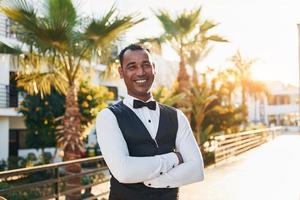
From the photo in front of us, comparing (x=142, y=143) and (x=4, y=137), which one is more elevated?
(x=142, y=143)

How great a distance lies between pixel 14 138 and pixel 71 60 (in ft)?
50.2

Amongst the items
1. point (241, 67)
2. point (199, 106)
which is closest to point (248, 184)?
point (199, 106)

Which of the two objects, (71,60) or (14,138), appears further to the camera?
(14,138)

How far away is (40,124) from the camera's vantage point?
18.2 metres

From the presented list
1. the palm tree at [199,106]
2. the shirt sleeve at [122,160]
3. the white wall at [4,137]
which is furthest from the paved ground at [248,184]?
the white wall at [4,137]

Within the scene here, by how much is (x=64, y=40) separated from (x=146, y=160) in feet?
19.7

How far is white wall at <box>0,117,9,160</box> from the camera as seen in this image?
2006 centimetres

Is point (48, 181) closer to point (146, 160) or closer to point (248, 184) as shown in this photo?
point (146, 160)

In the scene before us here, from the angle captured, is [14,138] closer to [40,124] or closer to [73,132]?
[40,124]

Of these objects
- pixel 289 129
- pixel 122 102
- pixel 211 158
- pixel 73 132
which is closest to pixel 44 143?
pixel 211 158

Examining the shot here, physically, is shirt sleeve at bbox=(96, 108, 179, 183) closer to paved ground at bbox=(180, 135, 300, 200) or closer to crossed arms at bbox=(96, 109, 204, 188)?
crossed arms at bbox=(96, 109, 204, 188)

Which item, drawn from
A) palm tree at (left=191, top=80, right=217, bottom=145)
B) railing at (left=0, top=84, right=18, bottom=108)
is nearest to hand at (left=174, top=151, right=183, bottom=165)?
palm tree at (left=191, top=80, right=217, bottom=145)

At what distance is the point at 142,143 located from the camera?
2168 millimetres

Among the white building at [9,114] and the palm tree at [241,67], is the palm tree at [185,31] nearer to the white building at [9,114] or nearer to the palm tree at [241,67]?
the white building at [9,114]
